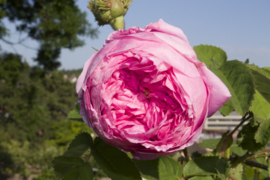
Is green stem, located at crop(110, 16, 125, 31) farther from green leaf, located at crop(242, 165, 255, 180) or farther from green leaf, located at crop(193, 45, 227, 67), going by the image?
green leaf, located at crop(242, 165, 255, 180)

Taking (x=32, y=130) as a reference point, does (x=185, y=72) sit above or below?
above

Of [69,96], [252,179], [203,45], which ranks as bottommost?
[69,96]

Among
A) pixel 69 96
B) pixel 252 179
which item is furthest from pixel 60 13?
pixel 69 96

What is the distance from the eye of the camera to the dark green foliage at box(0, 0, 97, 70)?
5059 mm

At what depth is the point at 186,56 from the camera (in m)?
0.33

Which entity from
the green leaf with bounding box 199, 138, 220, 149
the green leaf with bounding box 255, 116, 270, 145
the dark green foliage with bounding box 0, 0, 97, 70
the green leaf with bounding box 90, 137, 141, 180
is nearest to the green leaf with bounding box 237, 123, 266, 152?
the green leaf with bounding box 255, 116, 270, 145

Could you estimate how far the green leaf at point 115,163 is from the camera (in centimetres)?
35

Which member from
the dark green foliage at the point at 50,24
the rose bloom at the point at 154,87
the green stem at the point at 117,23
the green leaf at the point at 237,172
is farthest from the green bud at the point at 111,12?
the dark green foliage at the point at 50,24

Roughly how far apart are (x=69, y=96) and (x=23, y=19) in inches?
476

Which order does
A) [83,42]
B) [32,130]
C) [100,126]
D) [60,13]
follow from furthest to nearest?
[32,130], [83,42], [60,13], [100,126]

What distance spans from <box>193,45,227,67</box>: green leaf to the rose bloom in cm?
10

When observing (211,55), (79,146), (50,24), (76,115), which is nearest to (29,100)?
(50,24)

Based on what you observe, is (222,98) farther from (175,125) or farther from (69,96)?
(69,96)

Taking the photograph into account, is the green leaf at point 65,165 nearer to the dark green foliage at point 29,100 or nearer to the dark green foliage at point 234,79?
the dark green foliage at point 234,79
